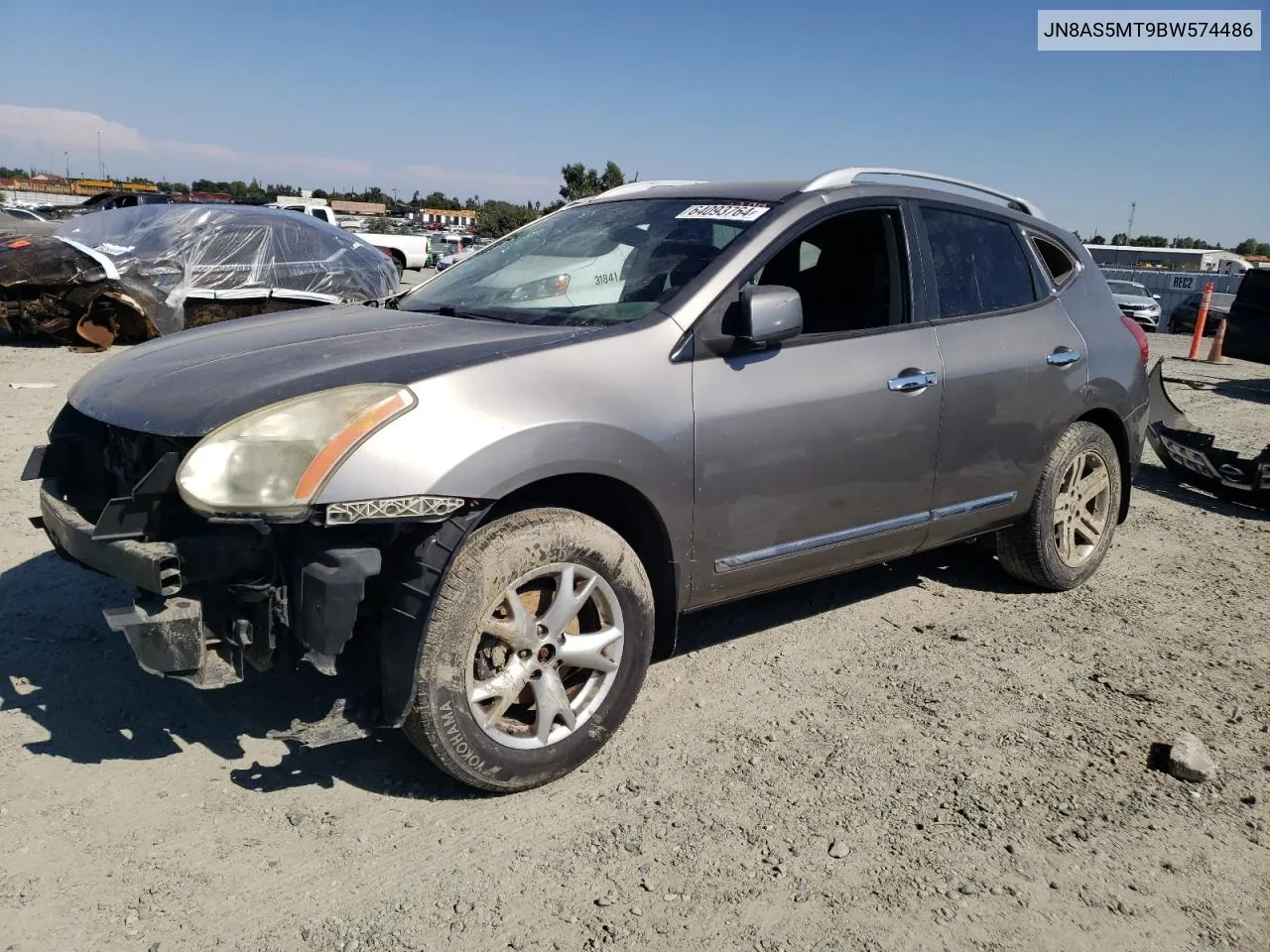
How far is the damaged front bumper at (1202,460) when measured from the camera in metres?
6.41

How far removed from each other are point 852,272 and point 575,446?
1.71m

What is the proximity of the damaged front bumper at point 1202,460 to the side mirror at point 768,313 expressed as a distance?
155 inches

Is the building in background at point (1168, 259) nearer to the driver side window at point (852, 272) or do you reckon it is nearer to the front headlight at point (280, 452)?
the driver side window at point (852, 272)

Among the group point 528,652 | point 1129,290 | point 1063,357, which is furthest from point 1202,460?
point 1129,290

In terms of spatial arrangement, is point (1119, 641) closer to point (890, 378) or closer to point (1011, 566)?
point (1011, 566)

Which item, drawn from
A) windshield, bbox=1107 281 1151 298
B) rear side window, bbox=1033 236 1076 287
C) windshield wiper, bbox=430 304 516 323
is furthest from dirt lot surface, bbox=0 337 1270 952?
windshield, bbox=1107 281 1151 298

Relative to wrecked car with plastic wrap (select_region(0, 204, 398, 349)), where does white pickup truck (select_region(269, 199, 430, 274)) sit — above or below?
above

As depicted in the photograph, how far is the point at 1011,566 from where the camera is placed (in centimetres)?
476

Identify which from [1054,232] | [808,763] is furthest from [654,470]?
[1054,232]

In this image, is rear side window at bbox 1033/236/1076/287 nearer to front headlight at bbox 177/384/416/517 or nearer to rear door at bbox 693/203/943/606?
rear door at bbox 693/203/943/606

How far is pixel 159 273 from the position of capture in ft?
37.0

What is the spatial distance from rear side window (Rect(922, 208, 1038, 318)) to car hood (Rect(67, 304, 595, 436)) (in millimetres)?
1761

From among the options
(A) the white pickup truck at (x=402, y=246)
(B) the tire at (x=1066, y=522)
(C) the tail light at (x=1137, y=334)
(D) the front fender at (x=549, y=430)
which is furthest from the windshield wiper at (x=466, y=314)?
(A) the white pickup truck at (x=402, y=246)

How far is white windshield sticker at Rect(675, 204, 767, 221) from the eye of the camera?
3607 mm
